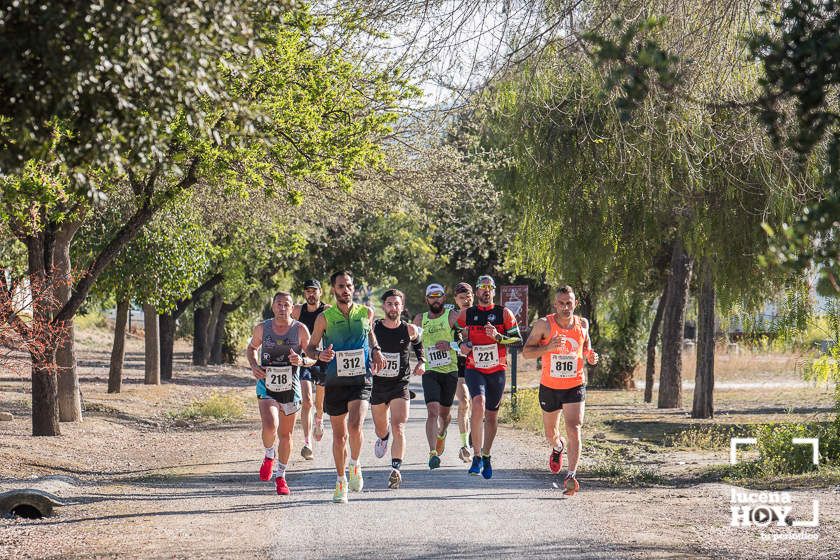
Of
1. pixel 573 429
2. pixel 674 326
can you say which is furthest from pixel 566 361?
pixel 674 326

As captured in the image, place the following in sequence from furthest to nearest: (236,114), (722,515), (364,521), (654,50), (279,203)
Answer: (279,203), (722,515), (364,521), (236,114), (654,50)

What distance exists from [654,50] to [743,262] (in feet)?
45.3

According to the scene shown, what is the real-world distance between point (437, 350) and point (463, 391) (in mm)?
776

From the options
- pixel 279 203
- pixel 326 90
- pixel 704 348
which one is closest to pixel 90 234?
pixel 279 203

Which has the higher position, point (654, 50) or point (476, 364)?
point (654, 50)

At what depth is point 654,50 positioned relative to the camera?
6.56 m

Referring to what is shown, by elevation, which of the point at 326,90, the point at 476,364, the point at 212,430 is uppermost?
the point at 326,90

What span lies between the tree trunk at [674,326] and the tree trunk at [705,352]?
6.19 ft

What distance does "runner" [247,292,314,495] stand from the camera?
466 inches

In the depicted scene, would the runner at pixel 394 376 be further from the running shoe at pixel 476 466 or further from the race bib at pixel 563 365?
the race bib at pixel 563 365

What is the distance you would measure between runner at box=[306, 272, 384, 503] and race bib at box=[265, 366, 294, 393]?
607 millimetres

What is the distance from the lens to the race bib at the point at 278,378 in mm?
11805

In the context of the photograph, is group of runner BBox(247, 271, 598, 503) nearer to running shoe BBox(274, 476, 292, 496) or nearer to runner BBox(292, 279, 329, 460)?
running shoe BBox(274, 476, 292, 496)

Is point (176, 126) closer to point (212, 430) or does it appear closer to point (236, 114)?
point (236, 114)
